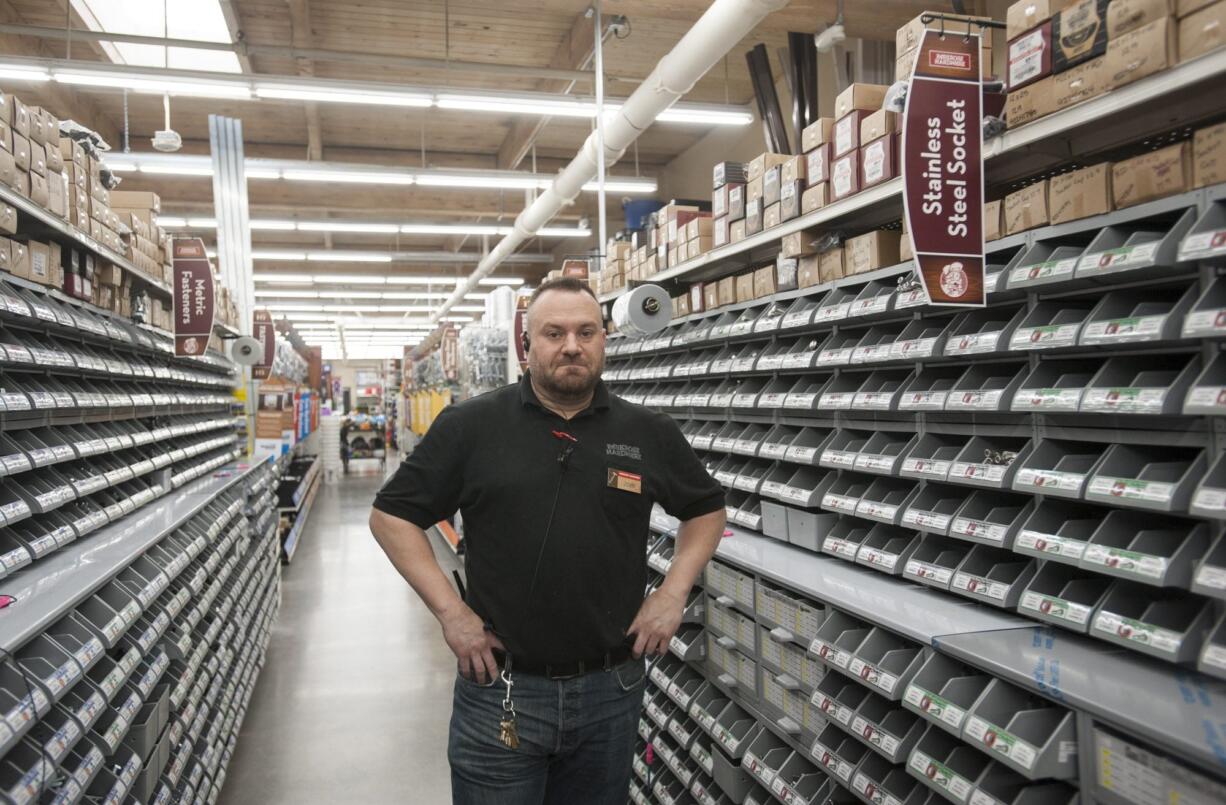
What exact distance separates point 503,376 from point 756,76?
4265 millimetres

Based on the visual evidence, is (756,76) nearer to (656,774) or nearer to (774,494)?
(774,494)

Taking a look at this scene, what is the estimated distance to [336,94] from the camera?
626 centimetres

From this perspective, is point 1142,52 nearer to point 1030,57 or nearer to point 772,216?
point 1030,57

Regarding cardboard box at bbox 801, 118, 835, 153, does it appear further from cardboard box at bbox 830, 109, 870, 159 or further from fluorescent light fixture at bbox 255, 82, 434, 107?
fluorescent light fixture at bbox 255, 82, 434, 107

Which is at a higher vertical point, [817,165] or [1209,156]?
[817,165]

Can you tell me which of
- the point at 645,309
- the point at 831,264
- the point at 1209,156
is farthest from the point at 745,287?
the point at 1209,156

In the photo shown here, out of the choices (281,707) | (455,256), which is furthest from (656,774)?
(455,256)

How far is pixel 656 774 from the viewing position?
3.98m

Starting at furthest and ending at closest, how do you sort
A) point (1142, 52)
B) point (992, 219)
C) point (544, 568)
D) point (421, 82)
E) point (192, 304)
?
point (421, 82) < point (192, 304) < point (992, 219) < point (544, 568) < point (1142, 52)

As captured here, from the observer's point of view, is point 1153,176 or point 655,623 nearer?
point 1153,176

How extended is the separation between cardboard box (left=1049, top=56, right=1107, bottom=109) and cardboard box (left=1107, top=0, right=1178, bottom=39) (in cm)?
6

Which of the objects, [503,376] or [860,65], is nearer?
[860,65]

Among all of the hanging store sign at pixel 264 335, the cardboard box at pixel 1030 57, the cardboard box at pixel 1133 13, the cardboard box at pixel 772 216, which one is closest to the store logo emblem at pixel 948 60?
the cardboard box at pixel 1030 57

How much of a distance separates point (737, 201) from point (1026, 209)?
1.69 meters
